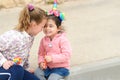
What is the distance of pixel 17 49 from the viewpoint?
4.21m

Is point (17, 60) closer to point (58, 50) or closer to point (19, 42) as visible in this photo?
point (19, 42)

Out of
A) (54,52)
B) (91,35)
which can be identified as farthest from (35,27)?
(91,35)

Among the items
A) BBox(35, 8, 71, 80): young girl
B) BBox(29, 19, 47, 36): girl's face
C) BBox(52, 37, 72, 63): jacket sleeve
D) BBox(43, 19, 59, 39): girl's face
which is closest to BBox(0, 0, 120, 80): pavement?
BBox(35, 8, 71, 80): young girl

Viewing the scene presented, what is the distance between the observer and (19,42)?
4176 mm

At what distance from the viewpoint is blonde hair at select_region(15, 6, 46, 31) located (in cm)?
417

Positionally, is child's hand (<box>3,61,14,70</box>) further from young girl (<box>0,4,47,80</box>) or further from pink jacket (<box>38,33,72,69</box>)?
pink jacket (<box>38,33,72,69</box>)

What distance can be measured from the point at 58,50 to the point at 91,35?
5.91ft

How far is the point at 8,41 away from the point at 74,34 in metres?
2.16

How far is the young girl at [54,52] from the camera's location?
434cm

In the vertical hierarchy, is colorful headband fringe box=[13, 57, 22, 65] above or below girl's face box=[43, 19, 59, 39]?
below

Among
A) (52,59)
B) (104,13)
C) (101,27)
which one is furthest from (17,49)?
(104,13)

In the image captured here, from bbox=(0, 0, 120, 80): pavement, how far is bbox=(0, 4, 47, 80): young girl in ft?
2.98

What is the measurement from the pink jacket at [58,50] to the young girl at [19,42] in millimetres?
229

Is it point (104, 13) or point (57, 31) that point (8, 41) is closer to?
point (57, 31)
